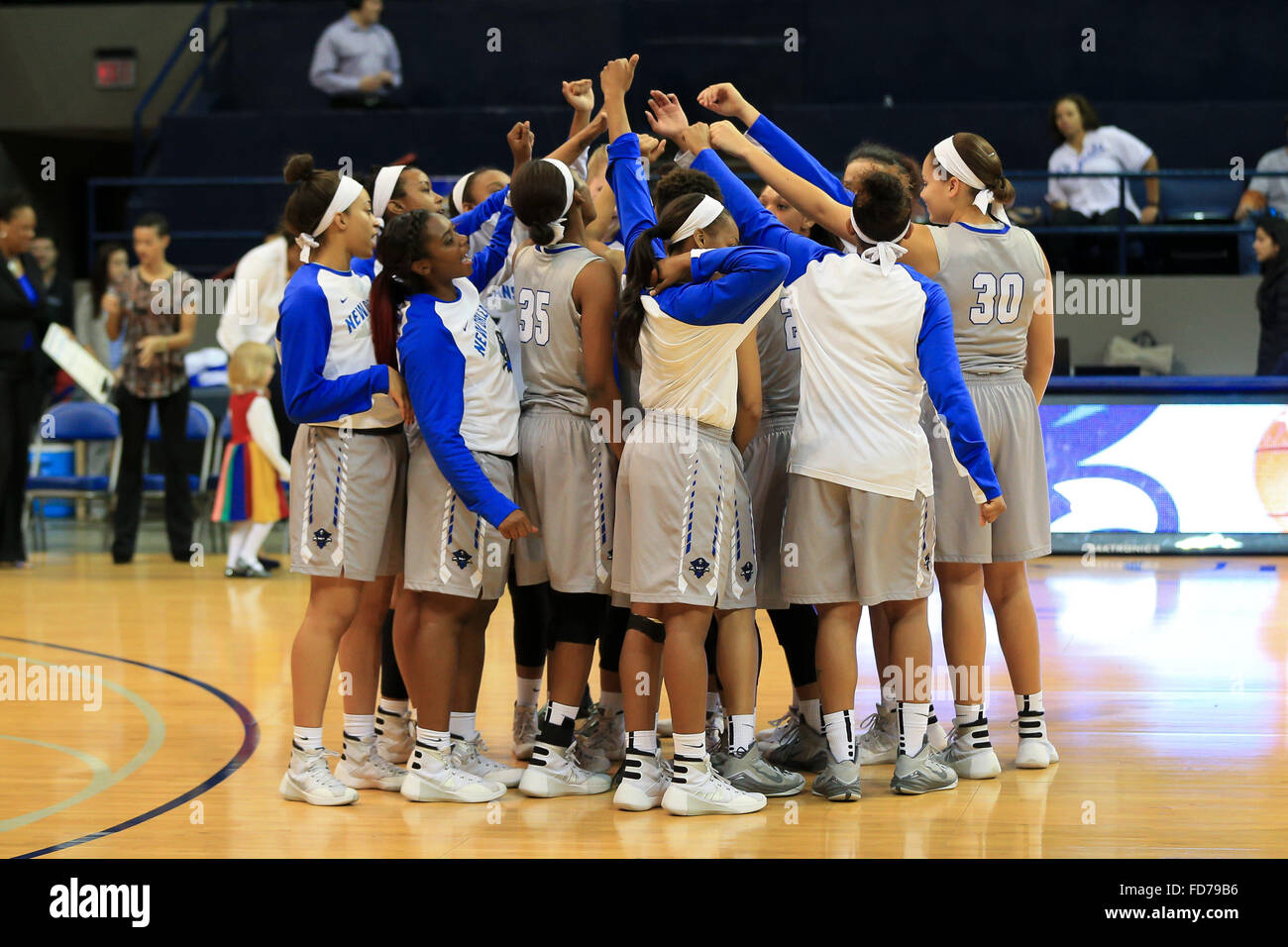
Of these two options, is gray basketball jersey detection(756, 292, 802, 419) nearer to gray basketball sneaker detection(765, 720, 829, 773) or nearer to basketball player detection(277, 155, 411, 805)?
gray basketball sneaker detection(765, 720, 829, 773)

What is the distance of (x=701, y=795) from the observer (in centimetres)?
399

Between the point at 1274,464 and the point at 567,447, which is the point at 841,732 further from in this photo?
the point at 1274,464

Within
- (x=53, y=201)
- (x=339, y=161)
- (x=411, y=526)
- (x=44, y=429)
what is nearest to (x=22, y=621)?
(x=44, y=429)

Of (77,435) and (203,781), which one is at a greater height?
(77,435)

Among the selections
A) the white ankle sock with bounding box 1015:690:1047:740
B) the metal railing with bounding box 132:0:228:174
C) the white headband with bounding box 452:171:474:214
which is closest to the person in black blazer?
the metal railing with bounding box 132:0:228:174

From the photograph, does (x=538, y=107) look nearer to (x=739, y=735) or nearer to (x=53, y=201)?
(x=53, y=201)

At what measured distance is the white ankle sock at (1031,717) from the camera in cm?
454

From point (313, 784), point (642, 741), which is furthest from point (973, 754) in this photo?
point (313, 784)

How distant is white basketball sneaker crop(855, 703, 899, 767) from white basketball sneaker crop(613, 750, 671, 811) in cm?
80

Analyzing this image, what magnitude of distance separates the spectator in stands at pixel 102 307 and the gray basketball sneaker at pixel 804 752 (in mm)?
6327

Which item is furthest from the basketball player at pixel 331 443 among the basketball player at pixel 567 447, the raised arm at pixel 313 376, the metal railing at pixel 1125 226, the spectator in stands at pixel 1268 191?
the spectator in stands at pixel 1268 191

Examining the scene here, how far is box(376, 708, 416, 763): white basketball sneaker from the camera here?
4.59 m

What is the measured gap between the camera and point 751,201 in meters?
4.27

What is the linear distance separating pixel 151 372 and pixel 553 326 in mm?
5625
